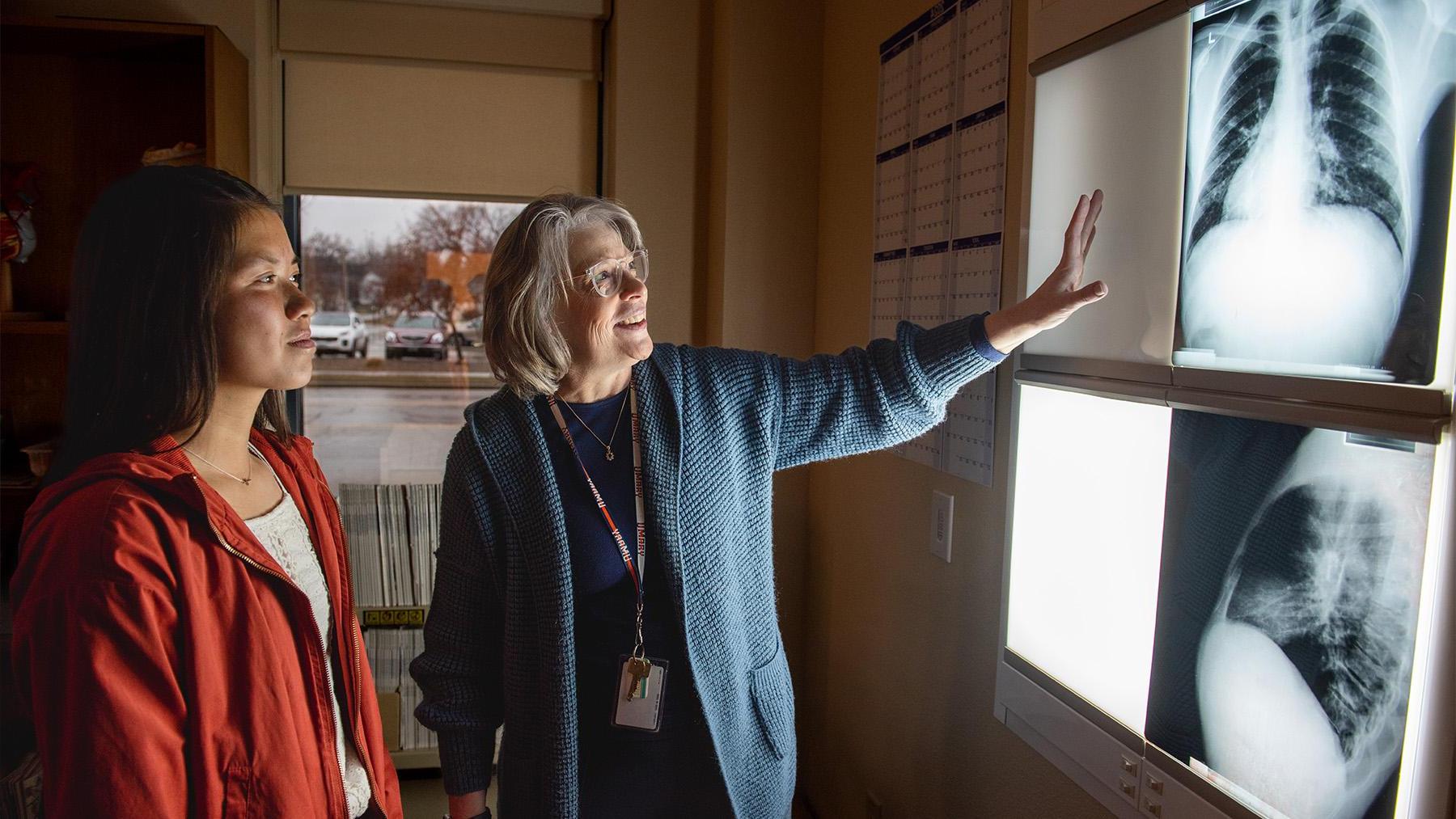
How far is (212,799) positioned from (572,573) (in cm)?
53

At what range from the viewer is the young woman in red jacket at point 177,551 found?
996 mm

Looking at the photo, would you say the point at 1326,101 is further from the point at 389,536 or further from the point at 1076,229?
the point at 389,536

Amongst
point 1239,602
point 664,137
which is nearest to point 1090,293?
point 1239,602

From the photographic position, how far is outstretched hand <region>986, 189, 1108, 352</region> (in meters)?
1.16

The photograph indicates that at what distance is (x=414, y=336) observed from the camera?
2906 mm

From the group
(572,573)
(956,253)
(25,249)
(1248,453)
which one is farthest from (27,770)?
(1248,453)

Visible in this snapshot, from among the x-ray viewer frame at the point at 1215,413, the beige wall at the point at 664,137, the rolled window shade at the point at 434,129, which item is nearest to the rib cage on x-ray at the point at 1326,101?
the x-ray viewer frame at the point at 1215,413

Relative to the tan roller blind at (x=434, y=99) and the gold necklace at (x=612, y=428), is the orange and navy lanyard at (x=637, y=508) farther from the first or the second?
the tan roller blind at (x=434, y=99)

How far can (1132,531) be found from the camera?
112 centimetres

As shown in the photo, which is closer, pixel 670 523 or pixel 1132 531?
pixel 1132 531

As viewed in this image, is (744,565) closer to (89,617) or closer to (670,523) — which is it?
(670,523)

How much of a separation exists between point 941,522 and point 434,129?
6.57ft

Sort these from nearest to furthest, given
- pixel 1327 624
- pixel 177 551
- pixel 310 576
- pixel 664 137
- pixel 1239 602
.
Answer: pixel 1327 624
pixel 1239 602
pixel 177 551
pixel 310 576
pixel 664 137

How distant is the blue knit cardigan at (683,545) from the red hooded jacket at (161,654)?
27cm
